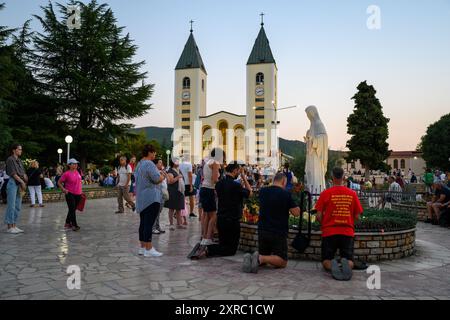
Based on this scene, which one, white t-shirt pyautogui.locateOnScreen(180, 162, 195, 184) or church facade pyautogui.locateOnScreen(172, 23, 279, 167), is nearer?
white t-shirt pyautogui.locateOnScreen(180, 162, 195, 184)

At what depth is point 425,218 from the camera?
12.1 meters

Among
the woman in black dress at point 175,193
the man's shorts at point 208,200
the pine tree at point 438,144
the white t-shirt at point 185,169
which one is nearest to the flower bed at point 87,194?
the white t-shirt at point 185,169

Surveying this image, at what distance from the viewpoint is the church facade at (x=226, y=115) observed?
79.4 metres

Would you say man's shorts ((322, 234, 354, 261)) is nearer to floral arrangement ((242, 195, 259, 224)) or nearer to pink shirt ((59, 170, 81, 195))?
floral arrangement ((242, 195, 259, 224))

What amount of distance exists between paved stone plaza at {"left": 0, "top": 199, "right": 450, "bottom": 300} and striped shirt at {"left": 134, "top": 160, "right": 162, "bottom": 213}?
0.98 m

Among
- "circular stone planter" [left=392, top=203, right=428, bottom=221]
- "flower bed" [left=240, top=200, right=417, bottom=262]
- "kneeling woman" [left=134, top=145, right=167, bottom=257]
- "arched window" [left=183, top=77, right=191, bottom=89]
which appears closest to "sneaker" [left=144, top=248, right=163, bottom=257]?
"kneeling woman" [left=134, top=145, right=167, bottom=257]

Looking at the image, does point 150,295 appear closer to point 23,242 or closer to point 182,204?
point 23,242

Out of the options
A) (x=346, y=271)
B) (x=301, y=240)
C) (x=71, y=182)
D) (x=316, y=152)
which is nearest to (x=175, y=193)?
(x=71, y=182)

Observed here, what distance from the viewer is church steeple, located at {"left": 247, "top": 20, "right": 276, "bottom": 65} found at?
268 feet

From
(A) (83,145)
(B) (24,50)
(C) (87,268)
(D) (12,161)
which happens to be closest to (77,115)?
(A) (83,145)

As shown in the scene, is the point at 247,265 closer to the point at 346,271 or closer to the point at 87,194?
the point at 346,271

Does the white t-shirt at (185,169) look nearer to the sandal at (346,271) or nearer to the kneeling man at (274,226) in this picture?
the kneeling man at (274,226)

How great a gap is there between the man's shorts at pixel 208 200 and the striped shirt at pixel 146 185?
1.13 m
